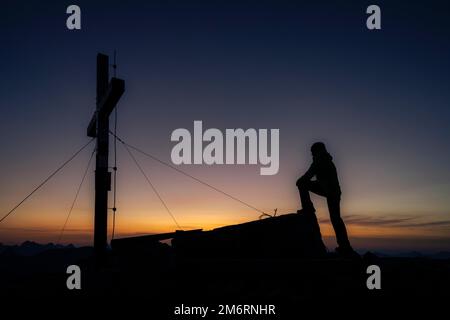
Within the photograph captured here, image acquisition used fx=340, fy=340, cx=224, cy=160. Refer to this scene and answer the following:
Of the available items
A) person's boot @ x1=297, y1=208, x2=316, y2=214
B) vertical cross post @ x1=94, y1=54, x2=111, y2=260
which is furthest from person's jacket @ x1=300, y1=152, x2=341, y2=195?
vertical cross post @ x1=94, y1=54, x2=111, y2=260

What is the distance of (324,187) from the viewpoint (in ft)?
21.4

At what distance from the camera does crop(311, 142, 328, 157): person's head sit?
6660 millimetres

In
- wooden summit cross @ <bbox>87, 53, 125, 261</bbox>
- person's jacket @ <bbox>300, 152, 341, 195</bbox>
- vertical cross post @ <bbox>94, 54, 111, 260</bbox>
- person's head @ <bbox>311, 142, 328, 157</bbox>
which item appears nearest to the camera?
person's jacket @ <bbox>300, 152, 341, 195</bbox>

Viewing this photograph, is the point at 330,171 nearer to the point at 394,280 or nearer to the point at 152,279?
the point at 394,280

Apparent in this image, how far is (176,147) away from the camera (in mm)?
9125

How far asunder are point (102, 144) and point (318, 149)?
5.12 m

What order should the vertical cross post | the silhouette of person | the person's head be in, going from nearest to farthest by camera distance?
the silhouette of person → the person's head → the vertical cross post

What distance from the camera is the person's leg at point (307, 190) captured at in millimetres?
6503

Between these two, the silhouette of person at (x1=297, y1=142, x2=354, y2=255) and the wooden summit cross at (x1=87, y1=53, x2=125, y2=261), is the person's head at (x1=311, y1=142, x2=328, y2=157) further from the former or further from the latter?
the wooden summit cross at (x1=87, y1=53, x2=125, y2=261)

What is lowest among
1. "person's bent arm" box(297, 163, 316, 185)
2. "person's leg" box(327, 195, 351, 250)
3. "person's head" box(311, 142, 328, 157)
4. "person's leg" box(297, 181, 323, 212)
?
"person's leg" box(327, 195, 351, 250)

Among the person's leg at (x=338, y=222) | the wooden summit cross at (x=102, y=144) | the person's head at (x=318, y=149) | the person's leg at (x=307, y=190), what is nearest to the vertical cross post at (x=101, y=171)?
the wooden summit cross at (x=102, y=144)

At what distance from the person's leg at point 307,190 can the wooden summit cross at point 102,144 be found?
4.39m

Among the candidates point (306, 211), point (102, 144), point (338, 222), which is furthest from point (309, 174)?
point (102, 144)
